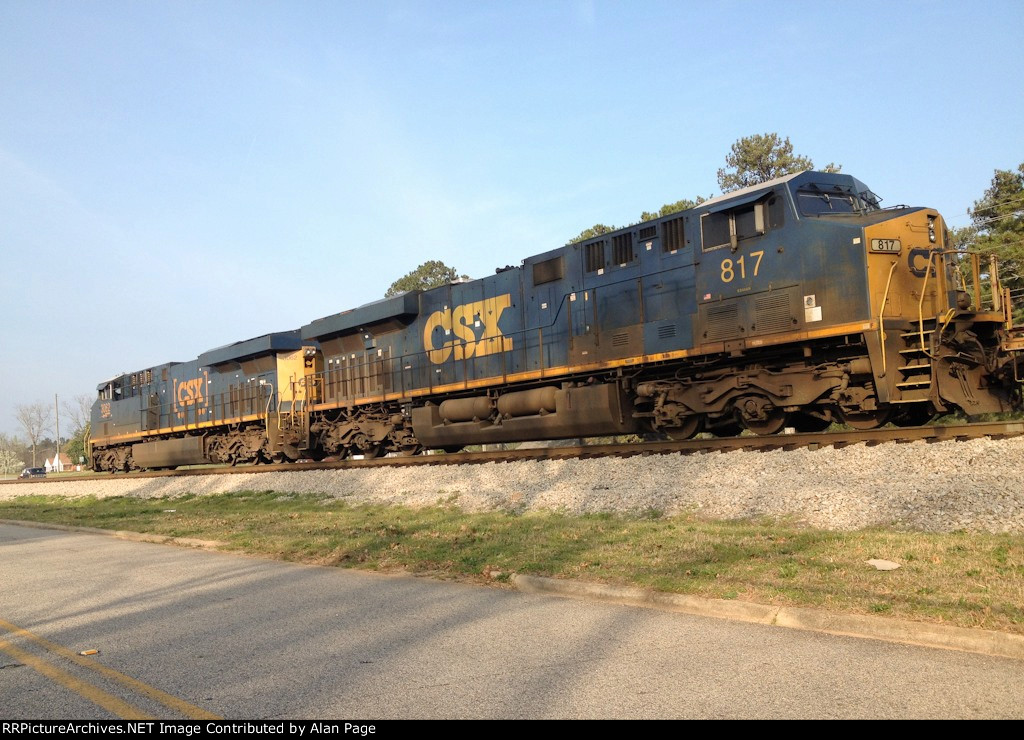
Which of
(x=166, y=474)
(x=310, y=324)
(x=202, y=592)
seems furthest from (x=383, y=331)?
(x=202, y=592)

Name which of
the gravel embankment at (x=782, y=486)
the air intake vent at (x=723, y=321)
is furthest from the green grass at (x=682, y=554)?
the air intake vent at (x=723, y=321)

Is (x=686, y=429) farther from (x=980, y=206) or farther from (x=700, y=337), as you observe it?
(x=980, y=206)

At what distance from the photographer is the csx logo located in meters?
27.8

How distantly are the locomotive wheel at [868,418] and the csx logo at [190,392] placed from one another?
21858mm

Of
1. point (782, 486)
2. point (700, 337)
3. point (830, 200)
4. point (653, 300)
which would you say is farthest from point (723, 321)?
point (782, 486)

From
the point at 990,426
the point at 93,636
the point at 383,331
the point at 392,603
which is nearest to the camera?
the point at 93,636

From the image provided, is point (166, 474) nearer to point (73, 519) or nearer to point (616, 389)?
point (73, 519)

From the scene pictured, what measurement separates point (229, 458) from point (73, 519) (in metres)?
10.0

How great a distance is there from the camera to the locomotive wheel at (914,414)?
39.1 ft

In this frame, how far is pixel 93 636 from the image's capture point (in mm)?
5879

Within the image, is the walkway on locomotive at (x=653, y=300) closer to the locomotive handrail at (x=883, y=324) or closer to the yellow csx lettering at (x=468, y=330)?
the yellow csx lettering at (x=468, y=330)

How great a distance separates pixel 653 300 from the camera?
47.0 feet

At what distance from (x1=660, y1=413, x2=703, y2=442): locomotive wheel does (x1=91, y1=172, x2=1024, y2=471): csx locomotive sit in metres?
0.02

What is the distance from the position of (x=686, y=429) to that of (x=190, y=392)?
20.5 m
